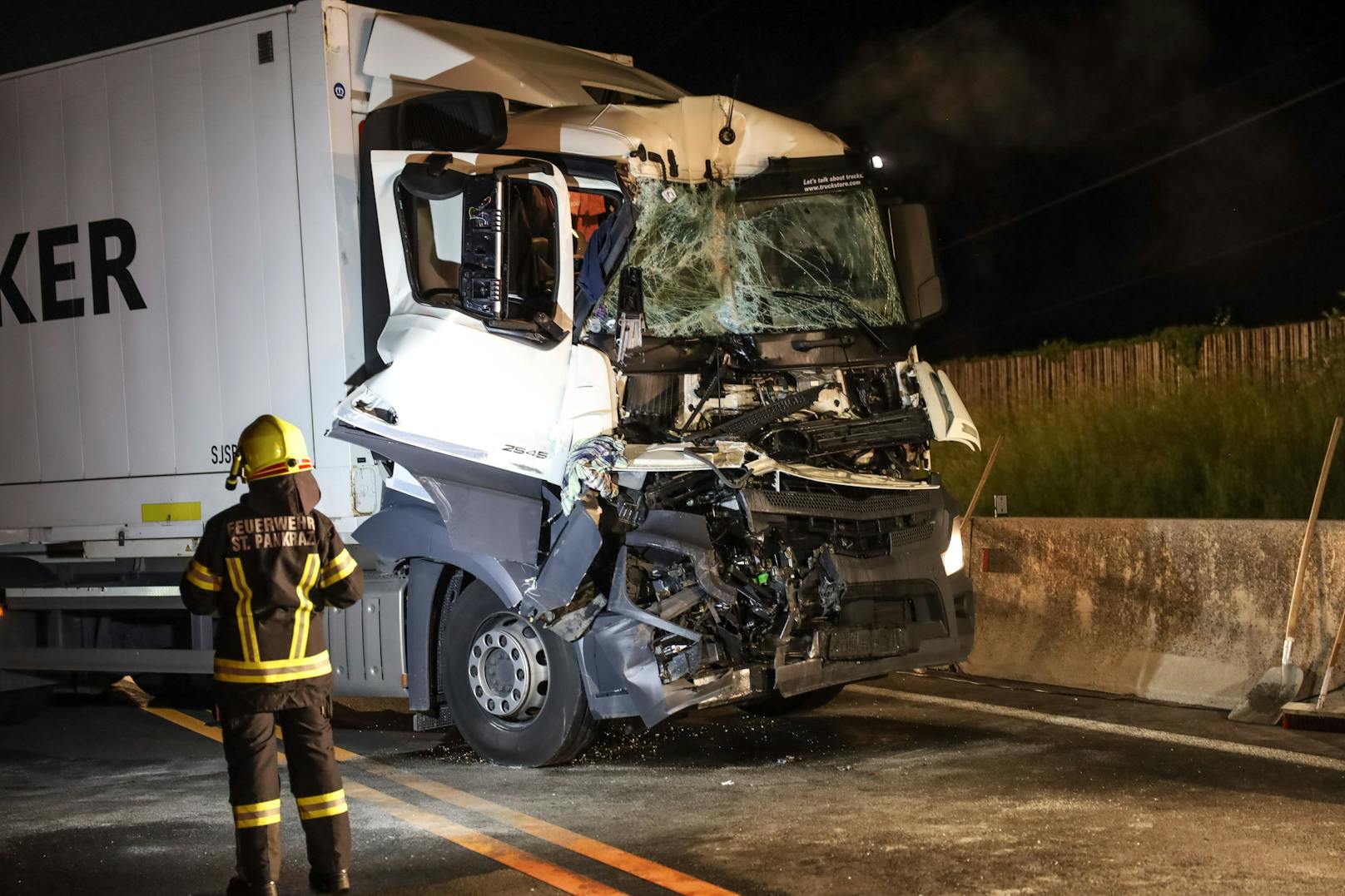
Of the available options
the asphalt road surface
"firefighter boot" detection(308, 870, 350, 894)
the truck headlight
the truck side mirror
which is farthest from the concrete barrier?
"firefighter boot" detection(308, 870, 350, 894)

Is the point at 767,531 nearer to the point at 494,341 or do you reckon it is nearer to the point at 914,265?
the point at 494,341

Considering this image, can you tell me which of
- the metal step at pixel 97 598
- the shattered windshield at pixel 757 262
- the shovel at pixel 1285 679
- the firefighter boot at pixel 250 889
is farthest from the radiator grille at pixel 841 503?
the metal step at pixel 97 598

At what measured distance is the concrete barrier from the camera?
8.62m

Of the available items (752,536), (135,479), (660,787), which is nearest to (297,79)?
(135,479)

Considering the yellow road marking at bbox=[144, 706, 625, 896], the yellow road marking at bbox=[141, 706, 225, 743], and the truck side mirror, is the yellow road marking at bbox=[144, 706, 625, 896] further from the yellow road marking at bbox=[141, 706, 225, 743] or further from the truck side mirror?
the truck side mirror

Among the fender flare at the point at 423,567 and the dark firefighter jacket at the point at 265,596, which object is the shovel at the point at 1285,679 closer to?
the fender flare at the point at 423,567

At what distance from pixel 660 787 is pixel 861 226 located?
3.13 metres

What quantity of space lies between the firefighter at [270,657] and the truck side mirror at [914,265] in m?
3.90

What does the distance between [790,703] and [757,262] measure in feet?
8.69

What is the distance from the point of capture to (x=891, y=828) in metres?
6.07

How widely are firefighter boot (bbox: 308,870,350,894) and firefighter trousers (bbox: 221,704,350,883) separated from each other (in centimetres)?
2

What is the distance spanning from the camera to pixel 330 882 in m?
5.41

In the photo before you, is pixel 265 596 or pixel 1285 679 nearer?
pixel 265 596

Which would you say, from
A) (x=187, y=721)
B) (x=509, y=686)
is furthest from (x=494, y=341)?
(x=187, y=721)
